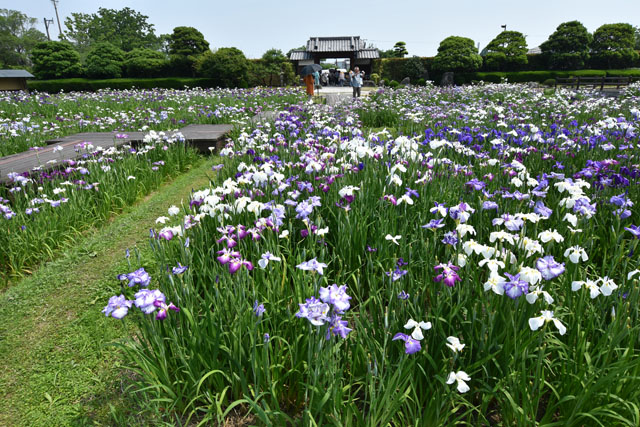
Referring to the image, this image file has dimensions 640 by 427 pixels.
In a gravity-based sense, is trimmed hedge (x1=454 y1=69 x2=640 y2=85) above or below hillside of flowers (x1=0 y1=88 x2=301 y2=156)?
above

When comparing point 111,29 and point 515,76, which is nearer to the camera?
point 515,76

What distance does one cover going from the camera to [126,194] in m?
5.30

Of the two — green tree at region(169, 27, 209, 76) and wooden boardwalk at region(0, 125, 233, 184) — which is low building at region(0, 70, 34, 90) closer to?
green tree at region(169, 27, 209, 76)

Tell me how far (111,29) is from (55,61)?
48.7 metres

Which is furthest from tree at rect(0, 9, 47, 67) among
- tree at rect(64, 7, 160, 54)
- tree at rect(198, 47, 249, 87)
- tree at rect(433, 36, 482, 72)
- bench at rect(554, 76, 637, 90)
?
bench at rect(554, 76, 637, 90)

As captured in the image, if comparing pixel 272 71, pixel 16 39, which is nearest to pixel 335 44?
pixel 272 71

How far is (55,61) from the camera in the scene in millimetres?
30656

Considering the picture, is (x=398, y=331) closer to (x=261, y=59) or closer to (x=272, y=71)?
(x=272, y=71)


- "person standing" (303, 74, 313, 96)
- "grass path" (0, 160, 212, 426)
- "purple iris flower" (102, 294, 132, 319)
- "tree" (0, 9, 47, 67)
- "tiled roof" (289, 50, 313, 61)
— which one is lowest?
"grass path" (0, 160, 212, 426)

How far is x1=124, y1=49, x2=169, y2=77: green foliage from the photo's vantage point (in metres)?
32.8

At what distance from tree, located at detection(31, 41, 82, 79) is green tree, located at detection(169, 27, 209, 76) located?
25.4ft

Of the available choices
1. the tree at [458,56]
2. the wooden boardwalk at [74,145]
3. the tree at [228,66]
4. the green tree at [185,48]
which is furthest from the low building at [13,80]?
the tree at [458,56]

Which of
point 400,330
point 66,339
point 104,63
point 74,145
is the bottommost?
point 66,339

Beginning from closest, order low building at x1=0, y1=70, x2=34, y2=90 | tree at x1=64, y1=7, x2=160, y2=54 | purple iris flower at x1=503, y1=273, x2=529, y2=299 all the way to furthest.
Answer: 1. purple iris flower at x1=503, y1=273, x2=529, y2=299
2. low building at x1=0, y1=70, x2=34, y2=90
3. tree at x1=64, y1=7, x2=160, y2=54
